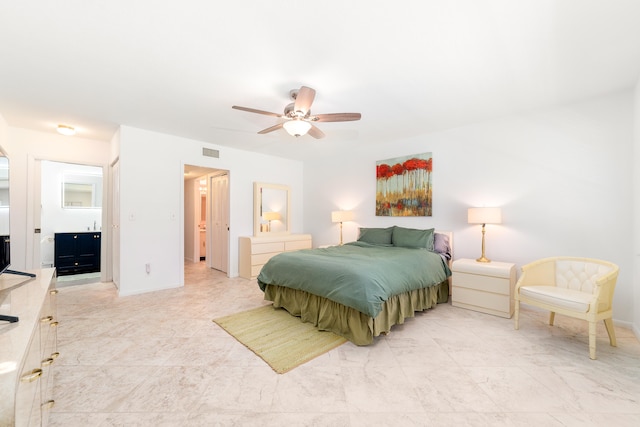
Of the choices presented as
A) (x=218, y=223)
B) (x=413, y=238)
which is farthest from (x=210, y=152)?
(x=413, y=238)

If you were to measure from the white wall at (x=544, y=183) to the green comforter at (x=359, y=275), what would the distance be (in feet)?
2.95

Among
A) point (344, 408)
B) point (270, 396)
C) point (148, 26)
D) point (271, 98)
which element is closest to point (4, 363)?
point (270, 396)

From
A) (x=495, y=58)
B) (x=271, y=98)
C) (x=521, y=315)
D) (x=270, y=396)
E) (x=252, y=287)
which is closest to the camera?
(x=270, y=396)

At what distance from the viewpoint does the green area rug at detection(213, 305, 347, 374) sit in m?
2.22

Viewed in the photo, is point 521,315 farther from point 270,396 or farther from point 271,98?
point 271,98

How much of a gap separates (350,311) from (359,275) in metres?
0.38

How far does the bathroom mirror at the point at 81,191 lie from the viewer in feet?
18.6

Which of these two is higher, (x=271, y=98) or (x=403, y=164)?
(x=271, y=98)

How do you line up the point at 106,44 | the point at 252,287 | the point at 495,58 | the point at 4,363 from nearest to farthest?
the point at 4,363 → the point at 106,44 → the point at 495,58 → the point at 252,287

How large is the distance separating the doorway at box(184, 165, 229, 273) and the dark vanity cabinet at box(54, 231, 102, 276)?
180cm

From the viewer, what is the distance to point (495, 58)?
2219 mm

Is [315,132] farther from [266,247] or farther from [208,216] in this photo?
[208,216]

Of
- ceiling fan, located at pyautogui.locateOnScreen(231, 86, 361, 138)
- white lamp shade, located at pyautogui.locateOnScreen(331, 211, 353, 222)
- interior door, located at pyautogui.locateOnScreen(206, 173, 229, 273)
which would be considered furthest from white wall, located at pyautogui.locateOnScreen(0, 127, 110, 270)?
white lamp shade, located at pyautogui.locateOnScreen(331, 211, 353, 222)

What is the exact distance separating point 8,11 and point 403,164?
4.38m
